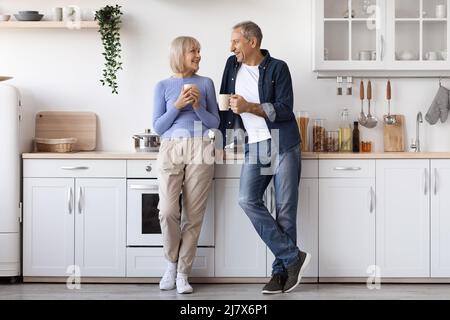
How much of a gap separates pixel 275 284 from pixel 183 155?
0.92m

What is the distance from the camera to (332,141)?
546 centimetres

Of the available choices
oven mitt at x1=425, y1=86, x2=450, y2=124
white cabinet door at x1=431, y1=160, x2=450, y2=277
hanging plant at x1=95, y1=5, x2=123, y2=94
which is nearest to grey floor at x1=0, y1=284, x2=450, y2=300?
white cabinet door at x1=431, y1=160, x2=450, y2=277

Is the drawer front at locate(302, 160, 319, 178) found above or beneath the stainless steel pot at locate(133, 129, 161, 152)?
beneath

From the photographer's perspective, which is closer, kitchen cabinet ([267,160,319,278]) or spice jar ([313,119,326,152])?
kitchen cabinet ([267,160,319,278])

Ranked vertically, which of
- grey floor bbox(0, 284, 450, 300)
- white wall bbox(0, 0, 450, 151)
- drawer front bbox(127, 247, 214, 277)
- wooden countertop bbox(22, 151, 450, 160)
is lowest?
grey floor bbox(0, 284, 450, 300)

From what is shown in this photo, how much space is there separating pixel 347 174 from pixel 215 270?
101 cm

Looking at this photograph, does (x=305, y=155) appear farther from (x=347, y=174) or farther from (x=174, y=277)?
(x=174, y=277)

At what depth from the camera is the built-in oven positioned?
5.04 meters

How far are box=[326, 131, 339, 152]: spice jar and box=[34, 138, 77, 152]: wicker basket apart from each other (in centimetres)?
167

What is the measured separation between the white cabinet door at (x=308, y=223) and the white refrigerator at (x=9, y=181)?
5.14 feet

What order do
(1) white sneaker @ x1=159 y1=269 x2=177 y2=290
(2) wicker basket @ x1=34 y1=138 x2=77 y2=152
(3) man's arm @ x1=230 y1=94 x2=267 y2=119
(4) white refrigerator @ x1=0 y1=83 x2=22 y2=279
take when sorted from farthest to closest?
(2) wicker basket @ x1=34 y1=138 x2=77 y2=152, (4) white refrigerator @ x1=0 y1=83 x2=22 y2=279, (1) white sneaker @ x1=159 y1=269 x2=177 y2=290, (3) man's arm @ x1=230 y1=94 x2=267 y2=119

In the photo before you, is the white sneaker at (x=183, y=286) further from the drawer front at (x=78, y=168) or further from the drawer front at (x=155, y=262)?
the drawer front at (x=78, y=168)

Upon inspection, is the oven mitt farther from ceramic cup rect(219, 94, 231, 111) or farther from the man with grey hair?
ceramic cup rect(219, 94, 231, 111)
